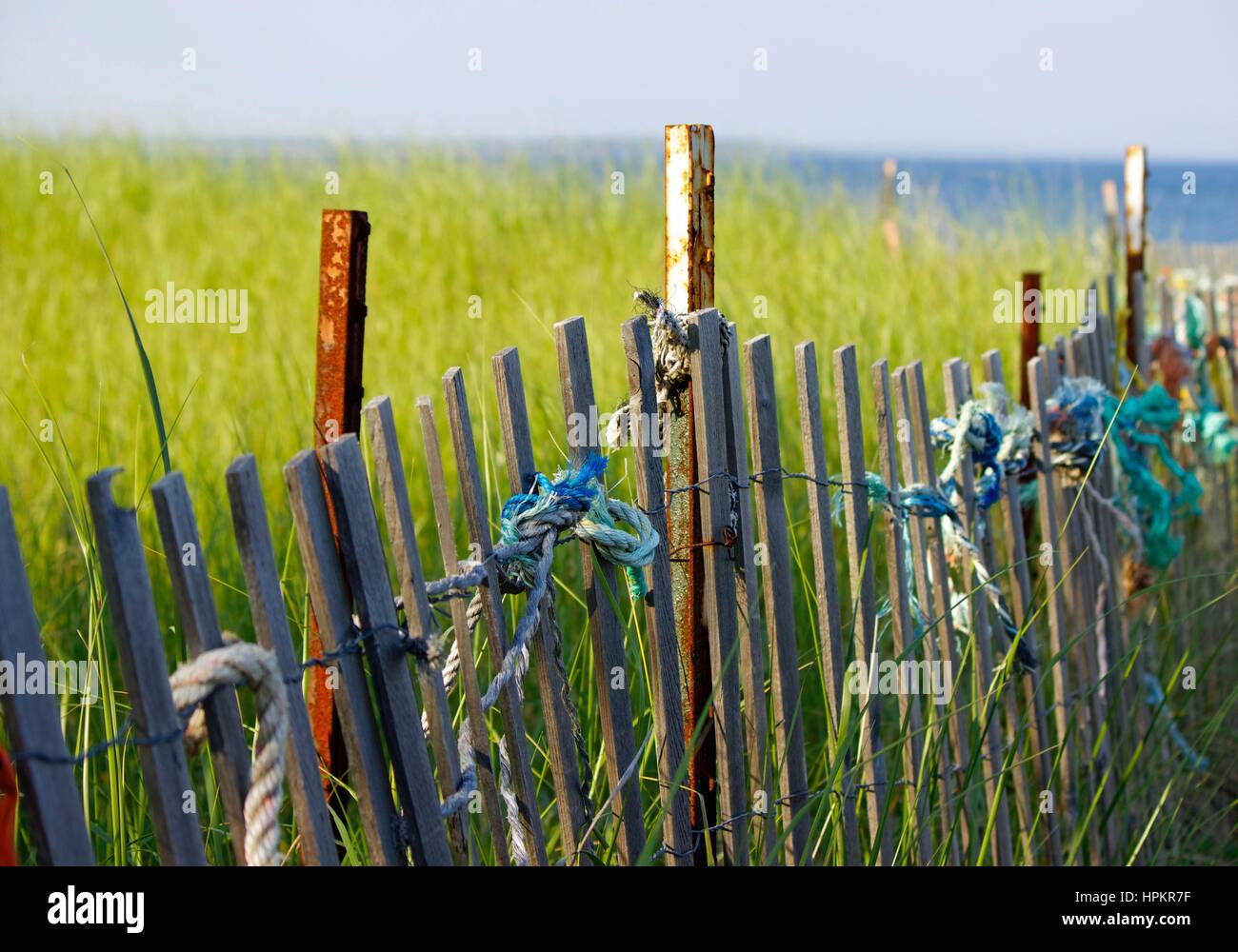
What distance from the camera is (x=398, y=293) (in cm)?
651

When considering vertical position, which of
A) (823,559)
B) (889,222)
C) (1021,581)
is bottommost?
(1021,581)

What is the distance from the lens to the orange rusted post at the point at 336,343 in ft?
5.04

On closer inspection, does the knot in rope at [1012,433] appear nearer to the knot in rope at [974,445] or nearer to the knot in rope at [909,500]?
the knot in rope at [974,445]

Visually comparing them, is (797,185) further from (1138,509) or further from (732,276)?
(1138,509)

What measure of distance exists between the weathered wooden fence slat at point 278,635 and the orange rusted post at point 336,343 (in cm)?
49

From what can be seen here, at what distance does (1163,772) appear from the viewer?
9.60 feet

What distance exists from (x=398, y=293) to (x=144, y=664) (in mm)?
5808

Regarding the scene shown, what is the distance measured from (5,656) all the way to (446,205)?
7.34 m

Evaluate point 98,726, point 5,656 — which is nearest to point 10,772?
point 5,656

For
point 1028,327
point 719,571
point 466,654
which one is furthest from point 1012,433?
point 466,654

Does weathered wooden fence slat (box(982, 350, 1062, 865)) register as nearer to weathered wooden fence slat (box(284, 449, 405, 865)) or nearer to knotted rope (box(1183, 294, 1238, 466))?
weathered wooden fence slat (box(284, 449, 405, 865))

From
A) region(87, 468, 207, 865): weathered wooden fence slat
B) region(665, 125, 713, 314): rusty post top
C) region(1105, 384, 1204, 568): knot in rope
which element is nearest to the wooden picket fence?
region(87, 468, 207, 865): weathered wooden fence slat

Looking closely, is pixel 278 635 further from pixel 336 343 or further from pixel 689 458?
pixel 689 458

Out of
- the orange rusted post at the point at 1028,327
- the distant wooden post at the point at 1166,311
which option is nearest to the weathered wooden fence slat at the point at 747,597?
the orange rusted post at the point at 1028,327
